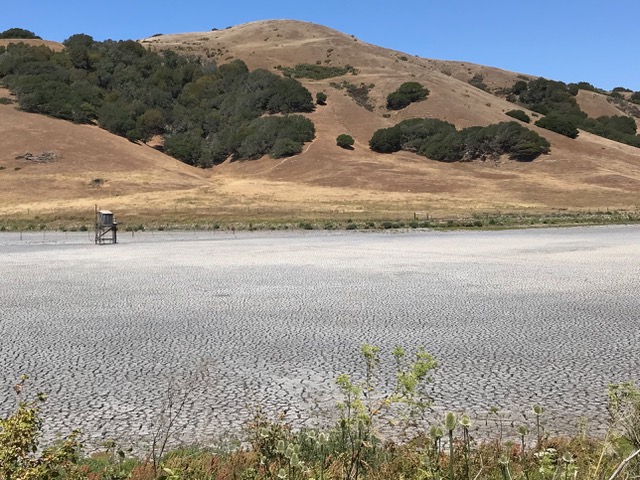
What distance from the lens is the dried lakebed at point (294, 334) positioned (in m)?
5.73

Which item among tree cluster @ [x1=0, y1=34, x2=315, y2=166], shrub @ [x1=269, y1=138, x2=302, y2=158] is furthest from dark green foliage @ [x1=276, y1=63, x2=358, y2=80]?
shrub @ [x1=269, y1=138, x2=302, y2=158]

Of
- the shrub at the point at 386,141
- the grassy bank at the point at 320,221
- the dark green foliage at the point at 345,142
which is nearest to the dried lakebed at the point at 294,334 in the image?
the grassy bank at the point at 320,221

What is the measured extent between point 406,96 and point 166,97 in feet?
122

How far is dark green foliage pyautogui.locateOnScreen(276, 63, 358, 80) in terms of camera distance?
111 metres

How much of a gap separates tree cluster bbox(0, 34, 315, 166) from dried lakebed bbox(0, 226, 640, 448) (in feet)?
214

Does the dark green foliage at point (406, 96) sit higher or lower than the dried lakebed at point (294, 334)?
higher

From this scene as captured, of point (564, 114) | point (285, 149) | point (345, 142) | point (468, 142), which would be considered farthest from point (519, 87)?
point (285, 149)

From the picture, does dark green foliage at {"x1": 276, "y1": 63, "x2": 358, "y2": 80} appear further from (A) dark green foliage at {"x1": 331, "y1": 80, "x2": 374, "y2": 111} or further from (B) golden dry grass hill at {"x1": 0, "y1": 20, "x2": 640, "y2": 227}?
(A) dark green foliage at {"x1": 331, "y1": 80, "x2": 374, "y2": 111}

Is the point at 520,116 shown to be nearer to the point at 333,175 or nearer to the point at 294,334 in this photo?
the point at 333,175

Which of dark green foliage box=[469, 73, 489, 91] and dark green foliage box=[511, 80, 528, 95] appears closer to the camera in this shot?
dark green foliage box=[511, 80, 528, 95]

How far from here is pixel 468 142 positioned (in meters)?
80.2

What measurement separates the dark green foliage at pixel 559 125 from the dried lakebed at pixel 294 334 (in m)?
78.2

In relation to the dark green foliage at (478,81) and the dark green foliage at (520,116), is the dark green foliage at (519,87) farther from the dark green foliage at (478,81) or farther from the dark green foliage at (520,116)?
the dark green foliage at (520,116)

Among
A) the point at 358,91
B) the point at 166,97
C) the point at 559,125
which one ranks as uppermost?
the point at 358,91
